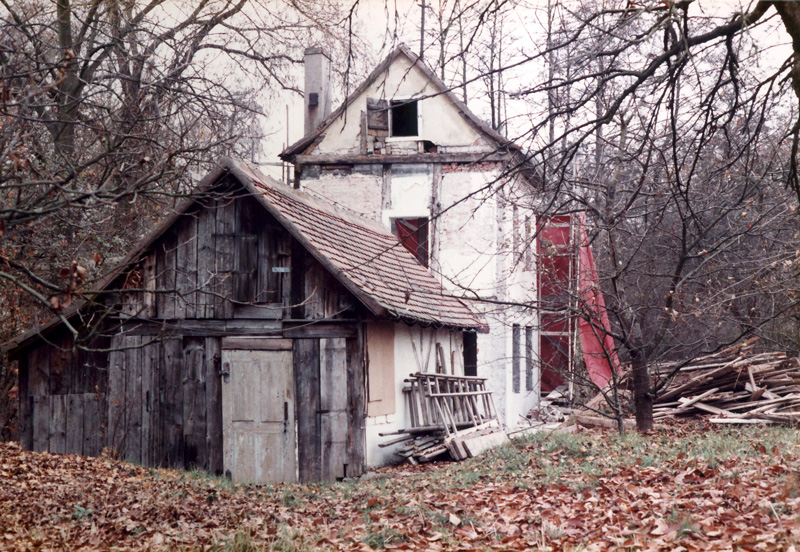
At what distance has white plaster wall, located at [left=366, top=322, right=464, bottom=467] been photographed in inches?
533

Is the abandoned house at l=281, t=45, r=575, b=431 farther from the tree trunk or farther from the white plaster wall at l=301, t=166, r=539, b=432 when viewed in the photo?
the tree trunk

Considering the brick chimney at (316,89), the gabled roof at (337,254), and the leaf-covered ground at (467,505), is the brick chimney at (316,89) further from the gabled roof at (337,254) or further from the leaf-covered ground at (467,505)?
the leaf-covered ground at (467,505)

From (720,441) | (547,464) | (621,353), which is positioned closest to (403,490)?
(547,464)

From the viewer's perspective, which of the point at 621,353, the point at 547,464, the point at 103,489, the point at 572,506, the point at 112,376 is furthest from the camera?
the point at 621,353

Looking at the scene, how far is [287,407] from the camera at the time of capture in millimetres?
12844

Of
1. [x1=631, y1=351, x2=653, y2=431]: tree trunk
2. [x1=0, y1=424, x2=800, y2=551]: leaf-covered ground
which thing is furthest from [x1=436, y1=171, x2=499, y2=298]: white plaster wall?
[x1=0, y1=424, x2=800, y2=551]: leaf-covered ground

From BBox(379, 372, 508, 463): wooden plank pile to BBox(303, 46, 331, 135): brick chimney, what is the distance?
8934 mm

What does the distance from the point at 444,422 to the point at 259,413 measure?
383 centimetres

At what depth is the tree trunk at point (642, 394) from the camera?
12.9 meters

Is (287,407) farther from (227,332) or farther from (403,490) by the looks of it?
(403,490)

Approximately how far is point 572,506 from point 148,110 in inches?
488

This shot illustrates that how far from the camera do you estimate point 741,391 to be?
52.5ft

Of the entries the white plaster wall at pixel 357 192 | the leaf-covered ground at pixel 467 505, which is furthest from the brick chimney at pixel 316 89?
the leaf-covered ground at pixel 467 505

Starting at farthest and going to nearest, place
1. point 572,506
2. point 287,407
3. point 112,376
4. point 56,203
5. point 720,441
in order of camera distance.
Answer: point 112,376 < point 287,407 < point 720,441 < point 572,506 < point 56,203
